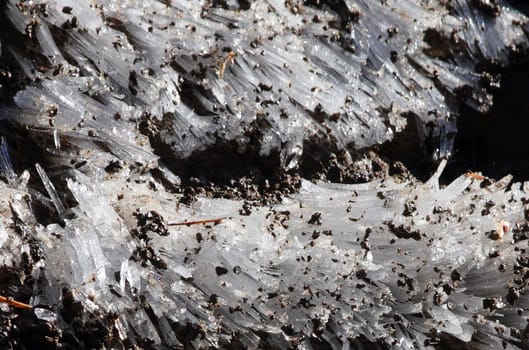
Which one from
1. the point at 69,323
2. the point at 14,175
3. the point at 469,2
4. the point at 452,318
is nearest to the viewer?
the point at 69,323

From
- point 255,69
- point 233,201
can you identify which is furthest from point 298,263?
point 255,69

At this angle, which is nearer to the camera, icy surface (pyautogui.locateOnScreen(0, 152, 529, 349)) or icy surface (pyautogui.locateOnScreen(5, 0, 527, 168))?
icy surface (pyautogui.locateOnScreen(0, 152, 529, 349))

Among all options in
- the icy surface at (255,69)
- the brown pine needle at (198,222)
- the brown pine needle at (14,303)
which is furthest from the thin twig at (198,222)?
the brown pine needle at (14,303)

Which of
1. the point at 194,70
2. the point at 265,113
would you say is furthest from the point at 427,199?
the point at 194,70

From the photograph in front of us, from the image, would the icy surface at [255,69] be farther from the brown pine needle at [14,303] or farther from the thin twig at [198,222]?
the brown pine needle at [14,303]

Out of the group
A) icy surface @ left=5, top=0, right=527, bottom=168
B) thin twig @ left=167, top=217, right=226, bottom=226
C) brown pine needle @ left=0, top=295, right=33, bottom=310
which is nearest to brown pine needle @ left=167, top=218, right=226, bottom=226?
thin twig @ left=167, top=217, right=226, bottom=226

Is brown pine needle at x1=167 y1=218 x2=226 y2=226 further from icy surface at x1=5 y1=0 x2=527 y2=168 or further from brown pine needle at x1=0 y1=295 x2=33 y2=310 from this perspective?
brown pine needle at x1=0 y1=295 x2=33 y2=310

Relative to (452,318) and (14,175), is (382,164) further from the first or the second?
(14,175)

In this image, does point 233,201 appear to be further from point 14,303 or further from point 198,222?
point 14,303
